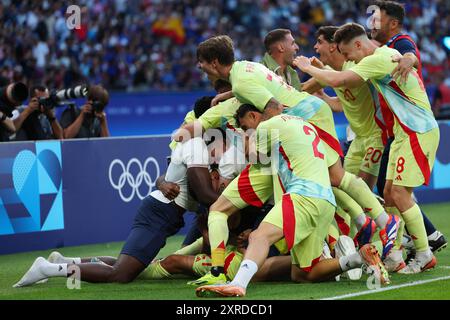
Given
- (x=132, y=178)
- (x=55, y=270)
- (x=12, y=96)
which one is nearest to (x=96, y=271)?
(x=55, y=270)

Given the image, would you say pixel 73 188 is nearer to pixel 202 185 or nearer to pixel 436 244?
pixel 202 185

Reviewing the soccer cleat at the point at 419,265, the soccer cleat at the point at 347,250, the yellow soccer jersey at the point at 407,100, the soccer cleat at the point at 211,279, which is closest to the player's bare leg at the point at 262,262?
the soccer cleat at the point at 347,250

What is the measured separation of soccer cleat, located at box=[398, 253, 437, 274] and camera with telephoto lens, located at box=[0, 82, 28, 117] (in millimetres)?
5315

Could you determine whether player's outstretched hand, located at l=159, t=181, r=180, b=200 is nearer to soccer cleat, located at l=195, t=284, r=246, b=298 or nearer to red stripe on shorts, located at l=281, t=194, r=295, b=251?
red stripe on shorts, located at l=281, t=194, r=295, b=251

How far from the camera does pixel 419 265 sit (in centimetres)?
892

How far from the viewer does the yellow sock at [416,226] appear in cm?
893

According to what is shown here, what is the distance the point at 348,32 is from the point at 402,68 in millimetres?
676

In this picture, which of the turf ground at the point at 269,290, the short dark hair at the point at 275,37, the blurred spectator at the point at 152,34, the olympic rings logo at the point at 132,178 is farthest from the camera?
the blurred spectator at the point at 152,34

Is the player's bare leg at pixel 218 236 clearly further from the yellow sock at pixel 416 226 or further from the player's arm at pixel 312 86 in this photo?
the player's arm at pixel 312 86

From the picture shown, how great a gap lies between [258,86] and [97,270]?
6.95 ft

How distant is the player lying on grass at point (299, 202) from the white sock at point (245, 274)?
0.47 ft

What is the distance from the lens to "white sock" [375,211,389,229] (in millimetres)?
8734
